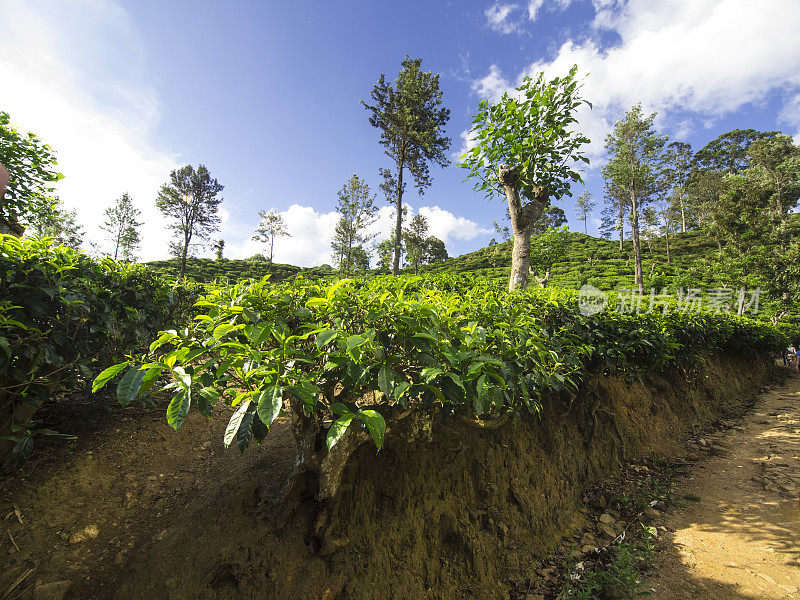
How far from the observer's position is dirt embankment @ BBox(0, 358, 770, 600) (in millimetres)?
1829

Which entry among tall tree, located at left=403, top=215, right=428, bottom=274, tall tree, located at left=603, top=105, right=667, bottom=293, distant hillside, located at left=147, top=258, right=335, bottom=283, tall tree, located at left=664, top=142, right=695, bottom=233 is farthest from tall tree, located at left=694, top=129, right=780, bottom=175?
distant hillside, located at left=147, top=258, right=335, bottom=283

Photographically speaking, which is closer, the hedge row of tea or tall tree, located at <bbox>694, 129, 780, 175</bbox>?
the hedge row of tea

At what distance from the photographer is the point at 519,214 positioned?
492cm

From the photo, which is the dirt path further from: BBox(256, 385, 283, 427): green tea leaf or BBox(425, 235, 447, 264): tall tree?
BBox(425, 235, 447, 264): tall tree

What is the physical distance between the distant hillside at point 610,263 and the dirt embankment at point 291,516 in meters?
24.7

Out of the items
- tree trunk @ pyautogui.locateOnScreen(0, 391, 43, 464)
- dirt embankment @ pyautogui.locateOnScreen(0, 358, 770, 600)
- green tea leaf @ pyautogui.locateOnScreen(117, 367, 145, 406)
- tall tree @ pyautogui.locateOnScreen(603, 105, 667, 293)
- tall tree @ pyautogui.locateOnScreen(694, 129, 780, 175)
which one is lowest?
dirt embankment @ pyautogui.locateOnScreen(0, 358, 770, 600)

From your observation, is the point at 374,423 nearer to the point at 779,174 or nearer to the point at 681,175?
the point at 779,174

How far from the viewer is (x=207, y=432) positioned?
A: 3.47 meters

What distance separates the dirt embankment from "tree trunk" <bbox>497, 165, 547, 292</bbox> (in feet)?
7.24

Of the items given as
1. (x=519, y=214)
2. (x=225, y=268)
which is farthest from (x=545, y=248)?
(x=225, y=268)

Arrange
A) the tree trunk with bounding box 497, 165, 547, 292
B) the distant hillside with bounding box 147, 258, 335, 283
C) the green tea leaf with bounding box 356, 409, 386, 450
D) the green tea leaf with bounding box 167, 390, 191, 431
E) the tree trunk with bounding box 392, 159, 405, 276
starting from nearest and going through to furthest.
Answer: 1. the green tea leaf with bounding box 167, 390, 191, 431
2. the green tea leaf with bounding box 356, 409, 386, 450
3. the tree trunk with bounding box 497, 165, 547, 292
4. the tree trunk with bounding box 392, 159, 405, 276
5. the distant hillside with bounding box 147, 258, 335, 283

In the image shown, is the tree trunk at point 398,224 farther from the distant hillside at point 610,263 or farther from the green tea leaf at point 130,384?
the green tea leaf at point 130,384

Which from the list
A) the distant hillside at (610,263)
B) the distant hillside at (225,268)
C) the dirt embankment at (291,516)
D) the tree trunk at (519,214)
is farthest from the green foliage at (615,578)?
the distant hillside at (225,268)

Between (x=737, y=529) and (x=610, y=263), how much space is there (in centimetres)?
3918
